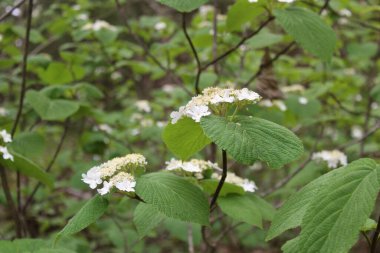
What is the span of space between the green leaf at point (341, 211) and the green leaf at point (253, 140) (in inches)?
6.8

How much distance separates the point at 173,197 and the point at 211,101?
12.7 inches

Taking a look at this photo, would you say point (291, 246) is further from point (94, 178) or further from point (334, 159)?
point (334, 159)

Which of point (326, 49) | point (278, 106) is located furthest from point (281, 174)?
point (326, 49)

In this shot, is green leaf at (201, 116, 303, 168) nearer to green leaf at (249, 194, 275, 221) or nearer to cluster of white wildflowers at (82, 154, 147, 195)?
cluster of white wildflowers at (82, 154, 147, 195)

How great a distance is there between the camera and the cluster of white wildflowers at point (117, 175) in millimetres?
1422

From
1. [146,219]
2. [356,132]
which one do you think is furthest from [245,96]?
[356,132]

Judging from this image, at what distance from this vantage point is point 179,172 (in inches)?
72.3

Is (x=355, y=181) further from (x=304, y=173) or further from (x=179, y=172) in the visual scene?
(x=304, y=173)

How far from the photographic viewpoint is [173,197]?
1457 mm

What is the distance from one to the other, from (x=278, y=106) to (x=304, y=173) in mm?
662

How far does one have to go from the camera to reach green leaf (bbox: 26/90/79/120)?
2.54m

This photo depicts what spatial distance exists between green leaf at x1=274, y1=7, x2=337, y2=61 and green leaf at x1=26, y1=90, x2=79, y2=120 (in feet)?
4.15

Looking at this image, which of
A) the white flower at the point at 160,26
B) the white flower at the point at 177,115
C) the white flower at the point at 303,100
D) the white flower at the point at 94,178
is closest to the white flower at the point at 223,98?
the white flower at the point at 177,115

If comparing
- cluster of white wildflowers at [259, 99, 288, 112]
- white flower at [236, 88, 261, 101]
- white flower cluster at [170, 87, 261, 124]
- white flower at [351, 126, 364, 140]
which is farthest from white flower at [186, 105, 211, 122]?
white flower at [351, 126, 364, 140]
